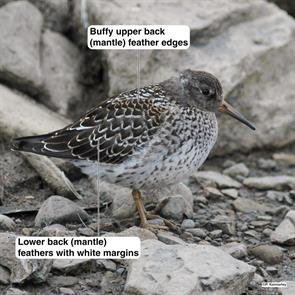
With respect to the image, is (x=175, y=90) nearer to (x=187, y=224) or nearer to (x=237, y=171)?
(x=187, y=224)

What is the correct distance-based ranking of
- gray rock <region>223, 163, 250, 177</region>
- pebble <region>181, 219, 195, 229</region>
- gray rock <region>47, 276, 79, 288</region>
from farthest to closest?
1. gray rock <region>223, 163, 250, 177</region>
2. pebble <region>181, 219, 195, 229</region>
3. gray rock <region>47, 276, 79, 288</region>

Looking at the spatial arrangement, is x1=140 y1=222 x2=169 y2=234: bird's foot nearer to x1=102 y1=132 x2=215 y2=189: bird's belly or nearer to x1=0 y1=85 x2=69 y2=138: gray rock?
x1=102 y1=132 x2=215 y2=189: bird's belly

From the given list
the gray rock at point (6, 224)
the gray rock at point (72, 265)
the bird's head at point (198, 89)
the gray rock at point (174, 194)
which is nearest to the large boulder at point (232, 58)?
the gray rock at point (174, 194)

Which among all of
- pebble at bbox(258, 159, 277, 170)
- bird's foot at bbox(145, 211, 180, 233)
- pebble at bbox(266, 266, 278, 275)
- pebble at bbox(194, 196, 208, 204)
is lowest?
pebble at bbox(258, 159, 277, 170)

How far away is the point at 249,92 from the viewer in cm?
1030

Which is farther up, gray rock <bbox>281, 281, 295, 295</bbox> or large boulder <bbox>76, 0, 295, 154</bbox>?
large boulder <bbox>76, 0, 295, 154</bbox>

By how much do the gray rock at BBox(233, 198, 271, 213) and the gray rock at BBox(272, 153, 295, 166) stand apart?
1.38 metres

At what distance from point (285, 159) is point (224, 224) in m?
2.30

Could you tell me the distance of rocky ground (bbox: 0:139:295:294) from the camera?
21.5ft

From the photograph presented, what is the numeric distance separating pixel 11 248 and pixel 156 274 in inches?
49.9

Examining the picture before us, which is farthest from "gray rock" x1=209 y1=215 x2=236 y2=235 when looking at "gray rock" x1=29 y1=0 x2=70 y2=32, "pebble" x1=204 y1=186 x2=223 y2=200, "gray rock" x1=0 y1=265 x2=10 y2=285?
"gray rock" x1=29 y1=0 x2=70 y2=32

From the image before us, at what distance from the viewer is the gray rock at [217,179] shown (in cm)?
913

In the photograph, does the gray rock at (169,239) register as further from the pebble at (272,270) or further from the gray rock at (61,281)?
the gray rock at (61,281)

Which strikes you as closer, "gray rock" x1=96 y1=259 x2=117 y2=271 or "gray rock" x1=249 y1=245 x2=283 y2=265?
"gray rock" x1=96 y1=259 x2=117 y2=271
